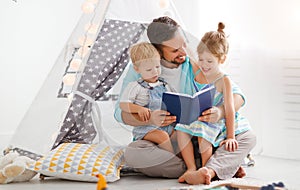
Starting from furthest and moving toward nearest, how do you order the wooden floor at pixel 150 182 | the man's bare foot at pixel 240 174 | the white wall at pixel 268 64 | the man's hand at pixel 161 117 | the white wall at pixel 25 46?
the white wall at pixel 25 46, the white wall at pixel 268 64, the man's bare foot at pixel 240 174, the man's hand at pixel 161 117, the wooden floor at pixel 150 182

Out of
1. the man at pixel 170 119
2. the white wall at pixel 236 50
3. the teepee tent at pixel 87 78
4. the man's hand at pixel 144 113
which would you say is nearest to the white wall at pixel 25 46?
the white wall at pixel 236 50

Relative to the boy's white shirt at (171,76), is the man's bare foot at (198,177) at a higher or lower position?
lower

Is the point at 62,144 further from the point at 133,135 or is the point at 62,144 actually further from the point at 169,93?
the point at 169,93

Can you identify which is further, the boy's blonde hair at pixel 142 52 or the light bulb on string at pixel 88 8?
the light bulb on string at pixel 88 8

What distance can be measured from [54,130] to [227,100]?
0.79 meters

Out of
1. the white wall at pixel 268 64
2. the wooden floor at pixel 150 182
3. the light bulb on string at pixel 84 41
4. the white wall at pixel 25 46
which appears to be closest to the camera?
the wooden floor at pixel 150 182

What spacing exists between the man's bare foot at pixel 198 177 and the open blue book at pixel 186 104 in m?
0.21

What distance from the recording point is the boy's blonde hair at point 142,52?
2207 mm

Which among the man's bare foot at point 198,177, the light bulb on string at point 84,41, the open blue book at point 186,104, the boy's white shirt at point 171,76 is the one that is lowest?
the man's bare foot at point 198,177

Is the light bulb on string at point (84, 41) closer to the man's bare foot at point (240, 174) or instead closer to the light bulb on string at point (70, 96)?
the light bulb on string at point (70, 96)

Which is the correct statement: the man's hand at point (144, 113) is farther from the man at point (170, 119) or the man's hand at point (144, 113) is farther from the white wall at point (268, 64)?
the white wall at point (268, 64)

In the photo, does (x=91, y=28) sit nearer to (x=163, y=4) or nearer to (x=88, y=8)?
(x=88, y=8)

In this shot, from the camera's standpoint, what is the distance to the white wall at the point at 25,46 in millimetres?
3264

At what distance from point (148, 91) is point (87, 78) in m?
0.38
